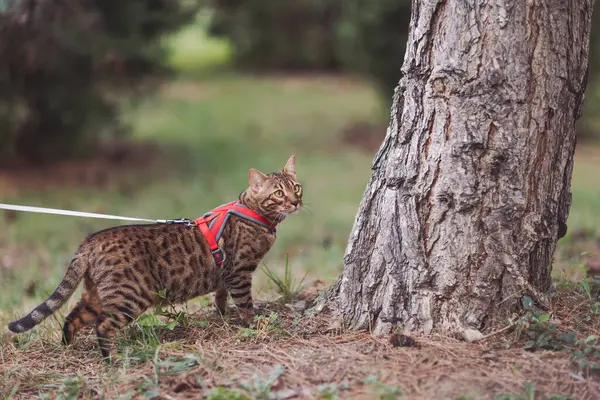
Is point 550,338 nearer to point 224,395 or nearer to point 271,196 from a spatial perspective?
point 224,395

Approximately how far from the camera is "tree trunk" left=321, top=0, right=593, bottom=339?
362 centimetres

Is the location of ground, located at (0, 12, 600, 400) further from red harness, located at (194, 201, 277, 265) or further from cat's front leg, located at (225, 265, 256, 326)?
red harness, located at (194, 201, 277, 265)

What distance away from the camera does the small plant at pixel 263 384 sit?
3.26 metres

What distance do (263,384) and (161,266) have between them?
3.97 feet

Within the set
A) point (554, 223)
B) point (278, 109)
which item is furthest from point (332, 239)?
point (278, 109)

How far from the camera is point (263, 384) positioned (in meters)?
3.34

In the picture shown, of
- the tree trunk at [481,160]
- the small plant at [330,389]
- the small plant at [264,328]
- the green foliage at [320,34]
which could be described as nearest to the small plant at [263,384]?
the small plant at [330,389]

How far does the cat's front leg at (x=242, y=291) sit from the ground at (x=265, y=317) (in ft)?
0.40

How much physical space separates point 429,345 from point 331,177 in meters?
8.24

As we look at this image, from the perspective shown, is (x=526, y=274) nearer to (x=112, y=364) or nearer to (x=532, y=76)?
(x=532, y=76)

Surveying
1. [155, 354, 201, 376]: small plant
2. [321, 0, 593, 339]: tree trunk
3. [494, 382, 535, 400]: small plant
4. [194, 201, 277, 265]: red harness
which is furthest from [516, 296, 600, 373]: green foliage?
[194, 201, 277, 265]: red harness

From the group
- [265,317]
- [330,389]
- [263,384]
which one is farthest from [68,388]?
[330,389]

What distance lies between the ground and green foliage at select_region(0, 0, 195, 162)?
628mm

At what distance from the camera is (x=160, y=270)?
4.24 meters
